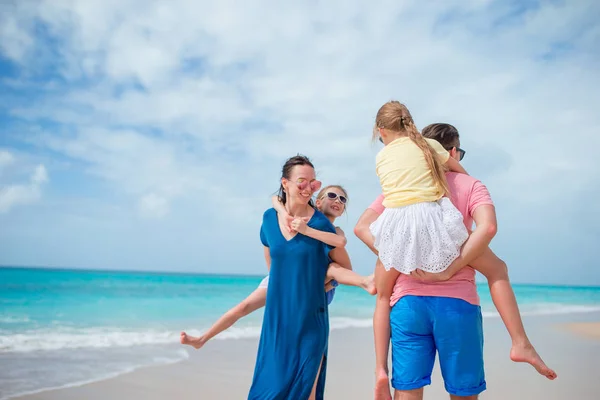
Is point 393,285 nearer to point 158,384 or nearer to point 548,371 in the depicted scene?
point 548,371

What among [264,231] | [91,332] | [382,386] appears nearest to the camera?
[382,386]

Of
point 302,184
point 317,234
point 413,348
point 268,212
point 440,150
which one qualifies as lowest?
point 413,348

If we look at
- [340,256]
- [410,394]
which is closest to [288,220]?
[340,256]

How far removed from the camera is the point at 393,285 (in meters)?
2.70

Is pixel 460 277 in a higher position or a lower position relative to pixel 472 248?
lower

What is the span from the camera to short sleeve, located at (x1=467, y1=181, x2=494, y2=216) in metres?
2.62

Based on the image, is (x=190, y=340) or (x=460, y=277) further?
(x=190, y=340)

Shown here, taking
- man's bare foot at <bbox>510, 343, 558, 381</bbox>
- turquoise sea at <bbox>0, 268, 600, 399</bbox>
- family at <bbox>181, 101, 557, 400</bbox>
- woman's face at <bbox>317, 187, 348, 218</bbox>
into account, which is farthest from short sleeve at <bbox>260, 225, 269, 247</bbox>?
turquoise sea at <bbox>0, 268, 600, 399</bbox>

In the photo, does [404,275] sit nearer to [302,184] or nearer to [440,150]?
[440,150]

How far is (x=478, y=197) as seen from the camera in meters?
2.64

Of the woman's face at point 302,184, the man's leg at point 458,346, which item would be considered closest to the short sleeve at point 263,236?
the woman's face at point 302,184

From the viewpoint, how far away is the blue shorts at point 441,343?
2.51 metres

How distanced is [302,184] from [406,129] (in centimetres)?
67

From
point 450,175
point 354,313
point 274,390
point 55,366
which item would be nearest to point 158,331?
point 55,366
